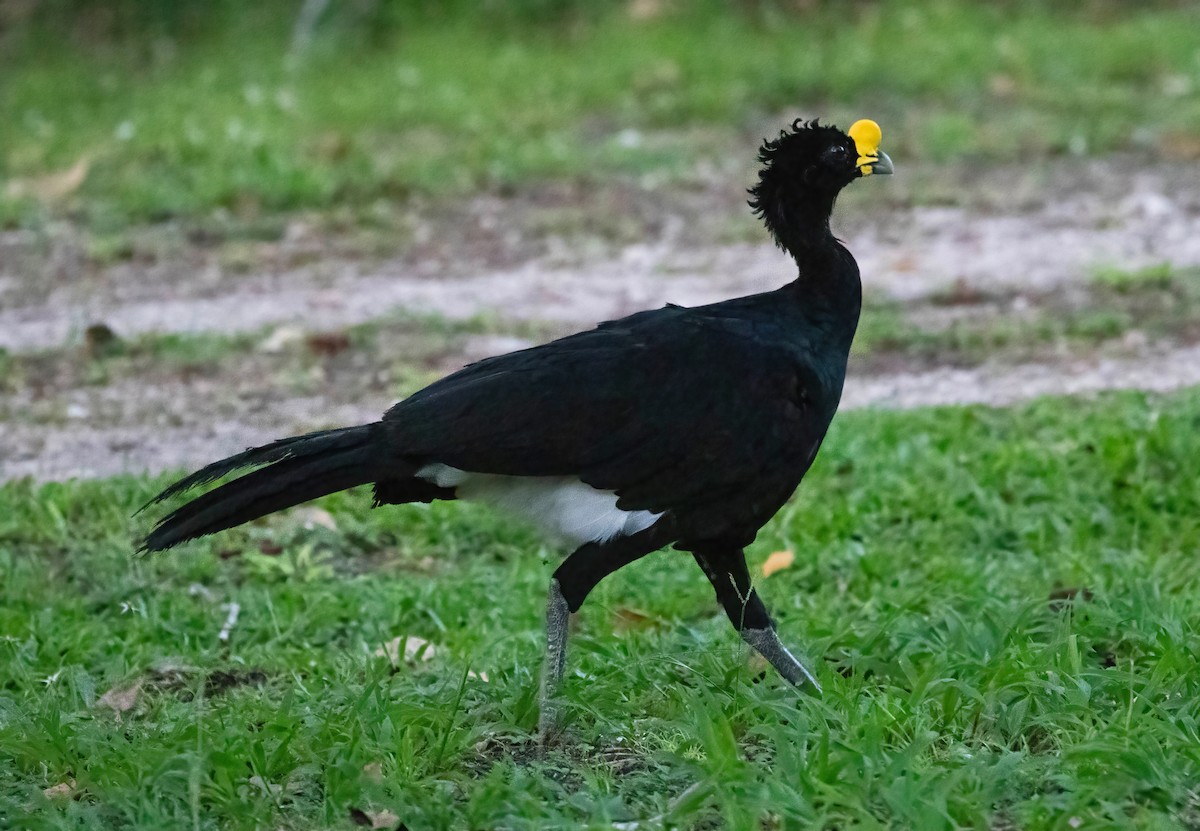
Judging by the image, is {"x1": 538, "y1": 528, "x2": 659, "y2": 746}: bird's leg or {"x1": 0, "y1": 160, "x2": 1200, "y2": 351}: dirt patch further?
{"x1": 0, "y1": 160, "x2": 1200, "y2": 351}: dirt patch

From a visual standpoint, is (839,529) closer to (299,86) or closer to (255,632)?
(255,632)

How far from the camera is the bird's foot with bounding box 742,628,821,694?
12.1 ft

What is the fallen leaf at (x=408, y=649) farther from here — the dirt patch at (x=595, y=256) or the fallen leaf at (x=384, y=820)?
the dirt patch at (x=595, y=256)

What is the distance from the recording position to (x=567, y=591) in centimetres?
354

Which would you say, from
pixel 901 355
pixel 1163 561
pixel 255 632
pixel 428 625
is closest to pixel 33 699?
pixel 255 632

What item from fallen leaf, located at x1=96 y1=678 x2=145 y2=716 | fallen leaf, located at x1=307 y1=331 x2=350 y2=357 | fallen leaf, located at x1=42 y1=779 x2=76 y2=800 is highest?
fallen leaf, located at x1=307 y1=331 x2=350 y2=357

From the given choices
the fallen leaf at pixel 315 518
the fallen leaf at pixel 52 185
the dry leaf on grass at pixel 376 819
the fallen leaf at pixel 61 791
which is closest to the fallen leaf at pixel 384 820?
the dry leaf on grass at pixel 376 819

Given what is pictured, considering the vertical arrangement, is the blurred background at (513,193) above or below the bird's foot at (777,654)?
above

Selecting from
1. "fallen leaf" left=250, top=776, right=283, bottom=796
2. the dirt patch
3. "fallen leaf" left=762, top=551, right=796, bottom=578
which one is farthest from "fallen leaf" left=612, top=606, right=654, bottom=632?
the dirt patch

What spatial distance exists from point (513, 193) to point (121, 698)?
5.32 m

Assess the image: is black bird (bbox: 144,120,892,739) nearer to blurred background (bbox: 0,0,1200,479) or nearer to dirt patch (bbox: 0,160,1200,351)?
blurred background (bbox: 0,0,1200,479)

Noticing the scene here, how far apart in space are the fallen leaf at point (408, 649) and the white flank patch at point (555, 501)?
65 cm

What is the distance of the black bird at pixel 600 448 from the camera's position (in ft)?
11.4

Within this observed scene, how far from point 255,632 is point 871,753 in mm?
2008
